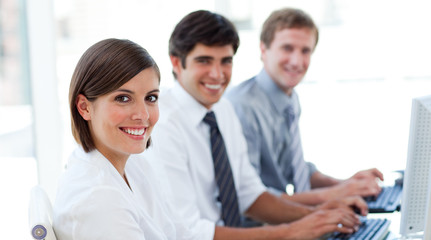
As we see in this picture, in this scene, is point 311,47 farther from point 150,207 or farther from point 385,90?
point 385,90

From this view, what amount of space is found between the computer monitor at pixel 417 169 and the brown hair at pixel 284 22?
112 cm

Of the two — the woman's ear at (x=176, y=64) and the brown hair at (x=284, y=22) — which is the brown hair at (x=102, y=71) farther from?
the brown hair at (x=284, y=22)

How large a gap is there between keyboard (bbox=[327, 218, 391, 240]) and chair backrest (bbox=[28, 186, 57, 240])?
87cm

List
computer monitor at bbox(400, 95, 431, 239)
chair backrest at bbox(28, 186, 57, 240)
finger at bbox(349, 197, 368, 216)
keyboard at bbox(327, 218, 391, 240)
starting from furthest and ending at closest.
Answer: finger at bbox(349, 197, 368, 216) < keyboard at bbox(327, 218, 391, 240) < computer monitor at bbox(400, 95, 431, 239) < chair backrest at bbox(28, 186, 57, 240)

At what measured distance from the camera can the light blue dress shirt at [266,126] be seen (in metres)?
2.32

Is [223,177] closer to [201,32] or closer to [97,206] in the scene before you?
[201,32]

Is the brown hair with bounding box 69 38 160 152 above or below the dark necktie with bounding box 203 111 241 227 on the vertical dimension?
above

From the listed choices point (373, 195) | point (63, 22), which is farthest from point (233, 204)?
point (63, 22)

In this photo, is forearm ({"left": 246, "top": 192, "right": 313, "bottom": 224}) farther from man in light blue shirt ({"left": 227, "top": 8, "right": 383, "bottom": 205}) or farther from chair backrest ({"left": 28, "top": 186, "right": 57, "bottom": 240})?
chair backrest ({"left": 28, "top": 186, "right": 57, "bottom": 240})


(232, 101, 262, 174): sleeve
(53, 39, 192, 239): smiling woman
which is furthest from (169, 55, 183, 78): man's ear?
(53, 39, 192, 239): smiling woman

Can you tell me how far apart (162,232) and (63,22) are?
3.49 m

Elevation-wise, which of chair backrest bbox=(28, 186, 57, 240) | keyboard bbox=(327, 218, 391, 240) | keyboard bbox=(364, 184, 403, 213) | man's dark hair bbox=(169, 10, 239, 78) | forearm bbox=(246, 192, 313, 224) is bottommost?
forearm bbox=(246, 192, 313, 224)

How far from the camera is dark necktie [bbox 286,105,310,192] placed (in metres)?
2.44

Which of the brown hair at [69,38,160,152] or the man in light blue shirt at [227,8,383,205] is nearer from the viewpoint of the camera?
the brown hair at [69,38,160,152]
